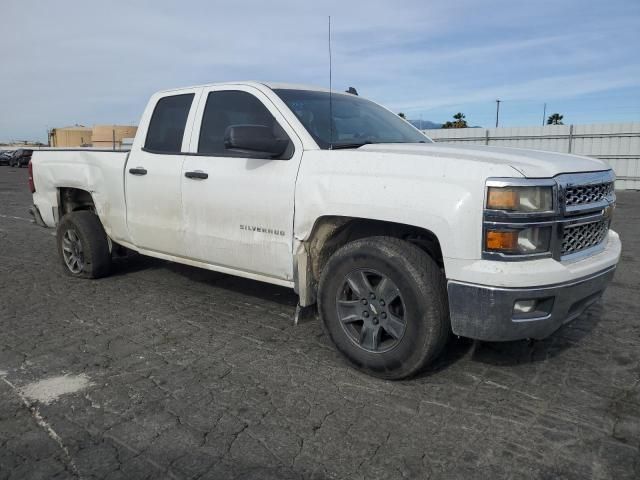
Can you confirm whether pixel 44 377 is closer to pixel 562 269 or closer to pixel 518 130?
pixel 562 269

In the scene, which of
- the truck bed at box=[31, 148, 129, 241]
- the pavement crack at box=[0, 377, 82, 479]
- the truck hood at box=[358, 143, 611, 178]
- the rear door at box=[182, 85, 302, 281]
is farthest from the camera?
the truck bed at box=[31, 148, 129, 241]

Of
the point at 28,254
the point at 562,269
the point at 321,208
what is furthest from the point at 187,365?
the point at 28,254

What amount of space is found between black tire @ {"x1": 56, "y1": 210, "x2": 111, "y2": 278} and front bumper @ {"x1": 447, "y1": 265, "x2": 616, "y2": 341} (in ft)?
13.3

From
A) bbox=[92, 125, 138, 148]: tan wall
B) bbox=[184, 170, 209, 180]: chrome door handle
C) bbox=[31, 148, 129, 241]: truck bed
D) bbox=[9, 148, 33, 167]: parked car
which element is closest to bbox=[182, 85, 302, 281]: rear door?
bbox=[184, 170, 209, 180]: chrome door handle

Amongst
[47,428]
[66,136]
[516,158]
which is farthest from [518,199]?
[66,136]

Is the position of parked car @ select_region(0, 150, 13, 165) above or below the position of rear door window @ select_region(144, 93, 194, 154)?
below

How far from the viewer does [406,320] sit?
10.5 feet

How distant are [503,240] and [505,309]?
370mm

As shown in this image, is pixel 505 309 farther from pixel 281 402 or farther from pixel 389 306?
pixel 281 402

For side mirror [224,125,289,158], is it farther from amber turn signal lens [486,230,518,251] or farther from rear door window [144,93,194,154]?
amber turn signal lens [486,230,518,251]

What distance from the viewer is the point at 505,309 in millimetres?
2895

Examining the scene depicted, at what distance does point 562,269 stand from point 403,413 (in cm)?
118

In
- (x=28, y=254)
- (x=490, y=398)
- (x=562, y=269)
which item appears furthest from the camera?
(x=28, y=254)

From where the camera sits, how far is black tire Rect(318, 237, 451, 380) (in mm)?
3129
